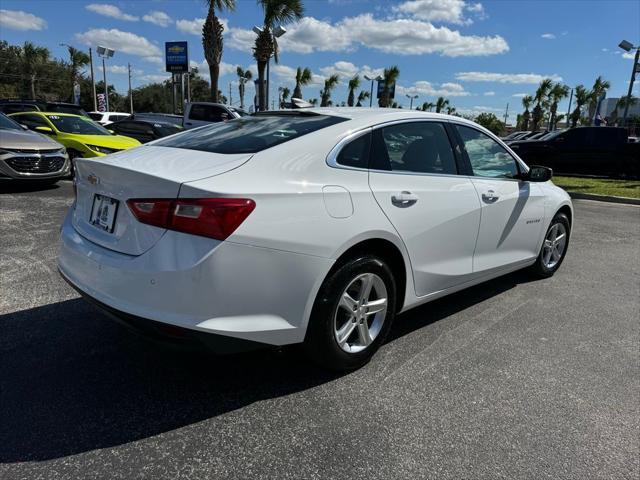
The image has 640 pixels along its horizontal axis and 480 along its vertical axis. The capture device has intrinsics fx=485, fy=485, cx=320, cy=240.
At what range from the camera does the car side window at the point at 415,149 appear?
313cm

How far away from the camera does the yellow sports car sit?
33.2 feet

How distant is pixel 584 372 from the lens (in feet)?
10.4

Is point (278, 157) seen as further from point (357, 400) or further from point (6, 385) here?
point (6, 385)

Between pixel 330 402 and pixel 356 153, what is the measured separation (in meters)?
1.46

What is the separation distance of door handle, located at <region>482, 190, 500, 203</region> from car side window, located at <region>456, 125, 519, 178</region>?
158 millimetres

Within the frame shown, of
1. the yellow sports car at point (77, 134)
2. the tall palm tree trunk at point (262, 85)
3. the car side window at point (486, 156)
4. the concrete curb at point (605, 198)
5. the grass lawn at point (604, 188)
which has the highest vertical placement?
the tall palm tree trunk at point (262, 85)

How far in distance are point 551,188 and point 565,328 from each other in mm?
1642

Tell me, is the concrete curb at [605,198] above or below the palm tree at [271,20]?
below

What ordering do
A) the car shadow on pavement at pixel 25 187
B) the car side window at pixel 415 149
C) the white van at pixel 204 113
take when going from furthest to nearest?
the white van at pixel 204 113 → the car shadow on pavement at pixel 25 187 → the car side window at pixel 415 149

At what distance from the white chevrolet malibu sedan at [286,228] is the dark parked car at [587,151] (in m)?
14.7

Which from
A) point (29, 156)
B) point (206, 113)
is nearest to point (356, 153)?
point (29, 156)

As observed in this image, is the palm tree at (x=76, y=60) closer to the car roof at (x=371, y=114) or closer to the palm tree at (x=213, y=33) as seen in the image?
the palm tree at (x=213, y=33)

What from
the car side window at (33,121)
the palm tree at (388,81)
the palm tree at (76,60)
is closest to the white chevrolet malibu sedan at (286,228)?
the car side window at (33,121)

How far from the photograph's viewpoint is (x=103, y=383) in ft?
8.97
